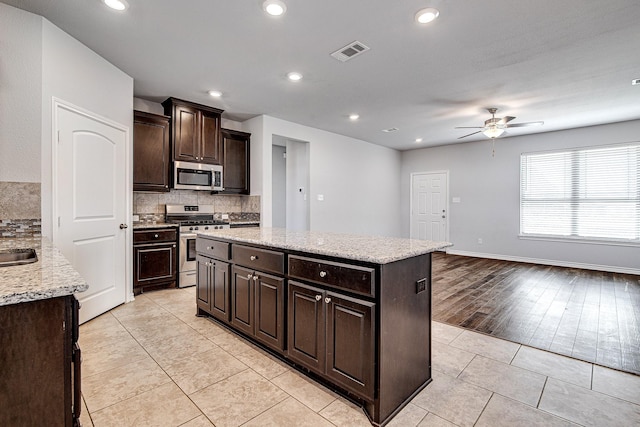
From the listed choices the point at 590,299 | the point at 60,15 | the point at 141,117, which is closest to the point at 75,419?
the point at 60,15

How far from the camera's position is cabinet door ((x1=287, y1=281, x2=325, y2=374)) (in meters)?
1.90

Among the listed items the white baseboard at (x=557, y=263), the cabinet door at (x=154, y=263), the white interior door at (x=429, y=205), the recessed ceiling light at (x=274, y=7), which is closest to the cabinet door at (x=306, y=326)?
the recessed ceiling light at (x=274, y=7)

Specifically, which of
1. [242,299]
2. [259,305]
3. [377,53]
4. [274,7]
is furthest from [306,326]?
[377,53]

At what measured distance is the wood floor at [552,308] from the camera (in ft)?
8.49

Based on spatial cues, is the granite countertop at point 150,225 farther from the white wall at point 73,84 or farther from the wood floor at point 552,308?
the wood floor at point 552,308

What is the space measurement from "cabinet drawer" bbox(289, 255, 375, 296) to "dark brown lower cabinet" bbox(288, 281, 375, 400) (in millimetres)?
61

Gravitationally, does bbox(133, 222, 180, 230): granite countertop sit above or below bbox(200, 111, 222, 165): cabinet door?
below

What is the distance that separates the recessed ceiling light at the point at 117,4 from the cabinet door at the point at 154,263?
2615 mm

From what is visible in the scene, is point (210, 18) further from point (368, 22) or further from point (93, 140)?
point (93, 140)

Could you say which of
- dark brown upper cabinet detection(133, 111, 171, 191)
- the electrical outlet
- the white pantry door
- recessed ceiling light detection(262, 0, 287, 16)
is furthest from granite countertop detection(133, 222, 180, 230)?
the electrical outlet

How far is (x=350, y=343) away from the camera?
1.74m

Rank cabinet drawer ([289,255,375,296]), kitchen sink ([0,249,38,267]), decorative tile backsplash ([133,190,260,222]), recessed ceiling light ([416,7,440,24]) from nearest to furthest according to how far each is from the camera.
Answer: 1. cabinet drawer ([289,255,375,296])
2. kitchen sink ([0,249,38,267])
3. recessed ceiling light ([416,7,440,24])
4. decorative tile backsplash ([133,190,260,222])

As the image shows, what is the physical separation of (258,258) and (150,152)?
276cm

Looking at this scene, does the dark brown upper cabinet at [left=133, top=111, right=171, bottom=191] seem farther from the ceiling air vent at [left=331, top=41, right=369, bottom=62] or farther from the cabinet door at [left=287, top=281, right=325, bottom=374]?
the cabinet door at [left=287, top=281, right=325, bottom=374]
